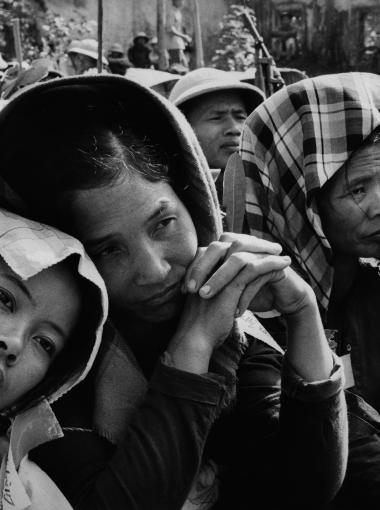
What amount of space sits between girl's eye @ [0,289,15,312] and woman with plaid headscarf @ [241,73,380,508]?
104 cm

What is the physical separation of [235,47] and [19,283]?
48.8ft

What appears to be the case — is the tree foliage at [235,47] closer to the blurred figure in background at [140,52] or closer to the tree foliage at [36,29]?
the blurred figure in background at [140,52]

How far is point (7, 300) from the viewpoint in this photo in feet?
4.66

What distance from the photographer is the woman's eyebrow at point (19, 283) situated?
4.65 feet

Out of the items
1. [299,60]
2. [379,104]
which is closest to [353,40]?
[299,60]

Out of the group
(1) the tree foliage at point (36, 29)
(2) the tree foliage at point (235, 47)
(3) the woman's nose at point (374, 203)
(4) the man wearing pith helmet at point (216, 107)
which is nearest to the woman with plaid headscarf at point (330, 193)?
(3) the woman's nose at point (374, 203)

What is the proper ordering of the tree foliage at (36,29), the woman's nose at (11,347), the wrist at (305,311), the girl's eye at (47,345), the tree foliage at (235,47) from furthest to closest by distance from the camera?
the tree foliage at (235,47) < the tree foliage at (36,29) < the wrist at (305,311) < the girl's eye at (47,345) < the woman's nose at (11,347)

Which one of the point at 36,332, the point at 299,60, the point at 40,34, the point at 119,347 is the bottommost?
the point at 299,60

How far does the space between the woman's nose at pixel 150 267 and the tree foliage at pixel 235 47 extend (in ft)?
37.9

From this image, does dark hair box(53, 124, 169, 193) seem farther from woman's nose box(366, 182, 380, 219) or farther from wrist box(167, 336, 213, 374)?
woman's nose box(366, 182, 380, 219)

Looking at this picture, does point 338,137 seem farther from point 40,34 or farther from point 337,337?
point 40,34

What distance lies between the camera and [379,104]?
2.22m

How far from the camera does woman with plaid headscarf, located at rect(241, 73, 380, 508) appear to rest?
2.17 meters

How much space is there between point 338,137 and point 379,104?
0.18 m
